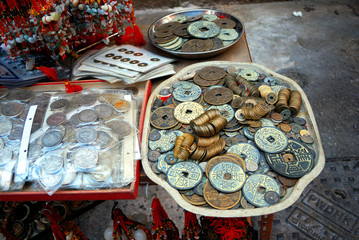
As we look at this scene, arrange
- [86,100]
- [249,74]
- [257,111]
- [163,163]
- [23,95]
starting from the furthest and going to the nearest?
[249,74] < [23,95] < [86,100] < [257,111] < [163,163]

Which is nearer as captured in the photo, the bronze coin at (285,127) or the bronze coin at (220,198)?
the bronze coin at (220,198)

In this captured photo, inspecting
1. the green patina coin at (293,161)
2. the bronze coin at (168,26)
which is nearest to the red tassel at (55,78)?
the bronze coin at (168,26)

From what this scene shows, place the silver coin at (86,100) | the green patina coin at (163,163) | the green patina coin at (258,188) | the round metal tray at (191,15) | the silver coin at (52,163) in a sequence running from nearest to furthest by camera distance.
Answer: the green patina coin at (258,188)
the silver coin at (52,163)
the green patina coin at (163,163)
the silver coin at (86,100)
the round metal tray at (191,15)

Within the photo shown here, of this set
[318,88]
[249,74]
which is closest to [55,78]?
[249,74]

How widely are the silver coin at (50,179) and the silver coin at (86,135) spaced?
307 millimetres

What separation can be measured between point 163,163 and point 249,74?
125cm

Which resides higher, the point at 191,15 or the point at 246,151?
the point at 191,15

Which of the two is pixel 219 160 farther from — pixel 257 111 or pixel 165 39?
pixel 165 39

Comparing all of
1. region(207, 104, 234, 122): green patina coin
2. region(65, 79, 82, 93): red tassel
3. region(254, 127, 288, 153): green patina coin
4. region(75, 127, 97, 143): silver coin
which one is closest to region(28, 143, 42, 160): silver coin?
region(75, 127, 97, 143): silver coin

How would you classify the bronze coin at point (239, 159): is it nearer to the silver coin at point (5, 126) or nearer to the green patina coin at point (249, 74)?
the green patina coin at point (249, 74)

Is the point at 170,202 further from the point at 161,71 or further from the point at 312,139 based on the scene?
the point at 312,139

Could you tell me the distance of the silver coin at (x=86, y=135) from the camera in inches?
86.0

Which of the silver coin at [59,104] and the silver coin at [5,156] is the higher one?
the silver coin at [59,104]

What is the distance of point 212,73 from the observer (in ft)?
9.14
